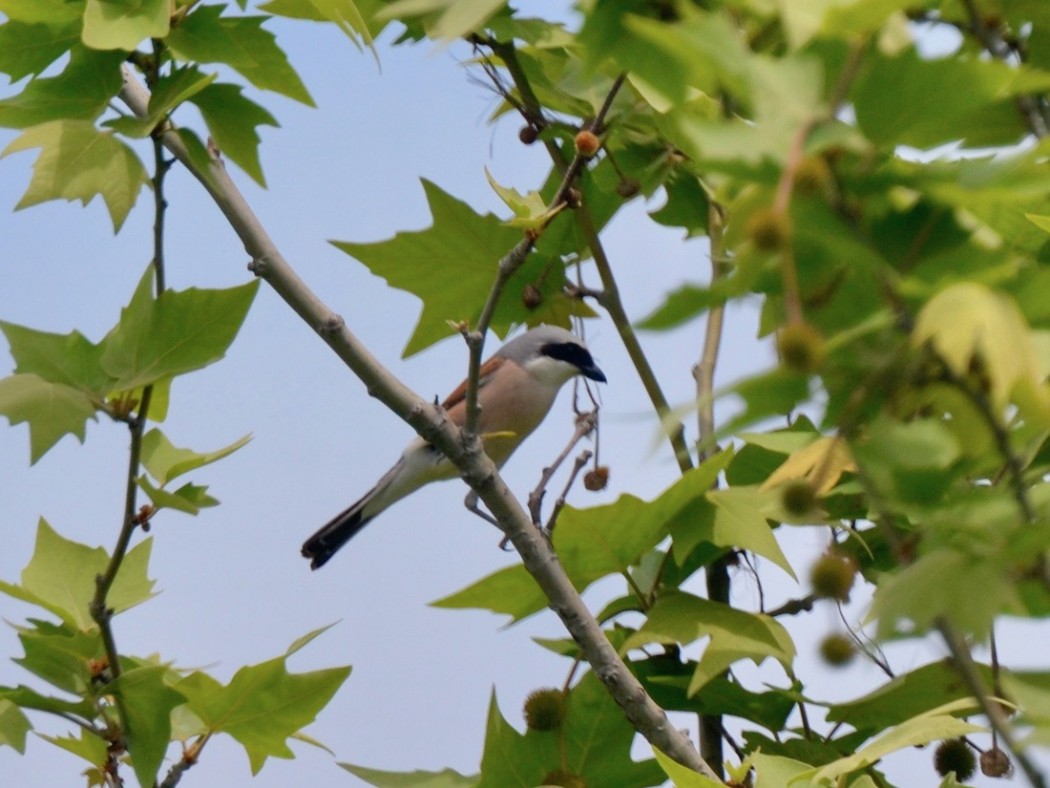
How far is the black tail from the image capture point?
5496mm

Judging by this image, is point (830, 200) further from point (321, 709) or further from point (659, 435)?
point (321, 709)

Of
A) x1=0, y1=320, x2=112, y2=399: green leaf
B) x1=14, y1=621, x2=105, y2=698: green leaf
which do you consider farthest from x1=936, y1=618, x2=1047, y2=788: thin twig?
x1=14, y1=621, x2=105, y2=698: green leaf

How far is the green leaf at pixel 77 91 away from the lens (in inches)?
101

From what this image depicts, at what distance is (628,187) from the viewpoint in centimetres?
340

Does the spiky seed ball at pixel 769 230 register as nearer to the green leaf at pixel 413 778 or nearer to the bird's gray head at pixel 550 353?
the green leaf at pixel 413 778

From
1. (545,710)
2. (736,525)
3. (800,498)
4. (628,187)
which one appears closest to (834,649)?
(800,498)

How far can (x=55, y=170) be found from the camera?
248cm

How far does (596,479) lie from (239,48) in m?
1.68

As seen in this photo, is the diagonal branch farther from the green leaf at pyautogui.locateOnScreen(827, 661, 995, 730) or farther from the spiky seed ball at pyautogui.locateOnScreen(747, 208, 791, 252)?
the spiky seed ball at pyautogui.locateOnScreen(747, 208, 791, 252)

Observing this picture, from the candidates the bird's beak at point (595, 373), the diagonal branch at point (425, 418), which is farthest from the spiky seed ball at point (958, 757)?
the bird's beak at point (595, 373)

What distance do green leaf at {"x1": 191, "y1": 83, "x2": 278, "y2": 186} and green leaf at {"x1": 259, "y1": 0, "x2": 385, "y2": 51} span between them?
0.75 feet

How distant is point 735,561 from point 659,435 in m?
2.22

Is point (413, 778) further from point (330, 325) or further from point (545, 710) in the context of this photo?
point (330, 325)

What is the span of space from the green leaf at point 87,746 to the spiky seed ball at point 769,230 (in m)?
2.08
